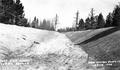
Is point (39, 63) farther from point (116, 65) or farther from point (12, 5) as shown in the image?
point (12, 5)

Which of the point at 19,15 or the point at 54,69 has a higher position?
the point at 19,15

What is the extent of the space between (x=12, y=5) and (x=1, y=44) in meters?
32.5

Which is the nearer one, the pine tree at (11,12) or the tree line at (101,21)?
the pine tree at (11,12)

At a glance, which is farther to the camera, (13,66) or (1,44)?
(1,44)

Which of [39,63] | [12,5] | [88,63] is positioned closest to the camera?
[88,63]

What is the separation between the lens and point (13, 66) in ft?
33.3

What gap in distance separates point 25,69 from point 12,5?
37.5 metres

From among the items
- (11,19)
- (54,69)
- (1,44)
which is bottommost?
(54,69)

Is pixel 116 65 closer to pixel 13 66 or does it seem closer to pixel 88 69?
pixel 88 69

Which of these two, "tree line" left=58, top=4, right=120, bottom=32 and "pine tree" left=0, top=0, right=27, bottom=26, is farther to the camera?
"tree line" left=58, top=4, right=120, bottom=32

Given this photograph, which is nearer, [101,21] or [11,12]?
[11,12]

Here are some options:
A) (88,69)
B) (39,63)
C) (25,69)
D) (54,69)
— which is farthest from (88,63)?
(25,69)

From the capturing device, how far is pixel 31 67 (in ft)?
33.8

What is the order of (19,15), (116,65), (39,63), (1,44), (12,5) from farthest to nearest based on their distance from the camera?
(19,15), (12,5), (1,44), (39,63), (116,65)
